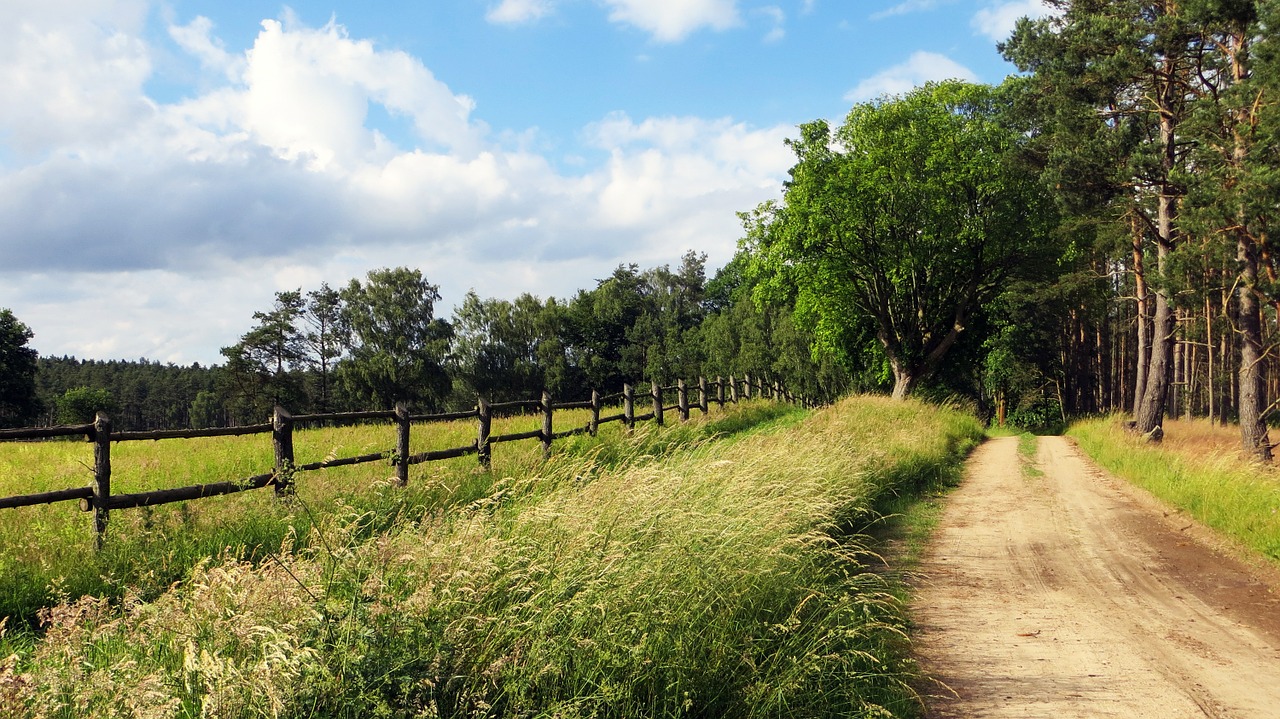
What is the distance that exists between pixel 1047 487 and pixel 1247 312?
7.76m

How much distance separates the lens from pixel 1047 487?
14.0m

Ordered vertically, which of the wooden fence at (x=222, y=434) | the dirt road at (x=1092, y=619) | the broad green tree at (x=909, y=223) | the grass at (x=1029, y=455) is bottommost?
the grass at (x=1029, y=455)

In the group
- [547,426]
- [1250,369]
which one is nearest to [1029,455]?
[1250,369]

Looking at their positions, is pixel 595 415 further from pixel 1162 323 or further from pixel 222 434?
pixel 1162 323

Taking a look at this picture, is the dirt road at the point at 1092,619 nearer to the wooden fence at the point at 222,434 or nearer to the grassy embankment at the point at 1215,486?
Answer: the grassy embankment at the point at 1215,486

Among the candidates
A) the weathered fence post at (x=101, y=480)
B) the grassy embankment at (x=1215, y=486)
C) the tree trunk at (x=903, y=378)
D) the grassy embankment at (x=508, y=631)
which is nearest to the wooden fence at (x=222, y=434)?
the weathered fence post at (x=101, y=480)

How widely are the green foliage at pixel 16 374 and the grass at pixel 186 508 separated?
43000mm

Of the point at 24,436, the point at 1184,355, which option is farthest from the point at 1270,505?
the point at 1184,355

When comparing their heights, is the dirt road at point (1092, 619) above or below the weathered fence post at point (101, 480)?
below

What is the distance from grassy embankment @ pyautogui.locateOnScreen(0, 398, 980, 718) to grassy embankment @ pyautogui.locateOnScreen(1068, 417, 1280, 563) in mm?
6103

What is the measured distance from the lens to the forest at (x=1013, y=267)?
55.8 ft

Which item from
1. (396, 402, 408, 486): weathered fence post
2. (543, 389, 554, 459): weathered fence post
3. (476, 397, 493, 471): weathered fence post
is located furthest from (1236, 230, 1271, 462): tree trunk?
(396, 402, 408, 486): weathered fence post

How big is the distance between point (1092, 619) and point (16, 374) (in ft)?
192

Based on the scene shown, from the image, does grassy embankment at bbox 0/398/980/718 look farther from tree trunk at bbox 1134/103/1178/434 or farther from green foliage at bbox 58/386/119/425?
green foliage at bbox 58/386/119/425
